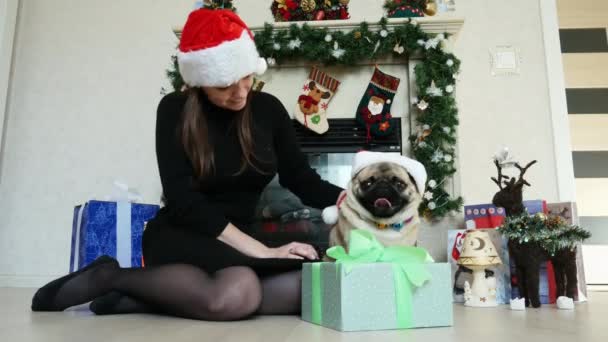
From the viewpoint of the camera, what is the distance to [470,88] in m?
2.44

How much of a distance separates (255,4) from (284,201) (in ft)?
3.69

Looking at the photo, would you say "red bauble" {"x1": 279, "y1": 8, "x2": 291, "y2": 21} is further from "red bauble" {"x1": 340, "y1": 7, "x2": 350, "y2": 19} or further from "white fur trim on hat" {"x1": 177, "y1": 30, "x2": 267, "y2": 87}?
"white fur trim on hat" {"x1": 177, "y1": 30, "x2": 267, "y2": 87}

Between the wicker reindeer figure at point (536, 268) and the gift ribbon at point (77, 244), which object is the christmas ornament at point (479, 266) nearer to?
the wicker reindeer figure at point (536, 268)

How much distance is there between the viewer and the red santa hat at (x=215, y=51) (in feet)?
3.71

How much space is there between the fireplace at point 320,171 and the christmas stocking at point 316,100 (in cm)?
5

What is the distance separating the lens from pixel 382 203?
1.15 metres

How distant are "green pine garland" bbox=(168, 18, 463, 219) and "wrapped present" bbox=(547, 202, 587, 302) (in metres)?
0.39

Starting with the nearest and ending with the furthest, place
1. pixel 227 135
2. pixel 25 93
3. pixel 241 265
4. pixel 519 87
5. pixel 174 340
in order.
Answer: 1. pixel 174 340
2. pixel 241 265
3. pixel 227 135
4. pixel 519 87
5. pixel 25 93

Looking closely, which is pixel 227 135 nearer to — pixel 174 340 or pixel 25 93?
pixel 174 340

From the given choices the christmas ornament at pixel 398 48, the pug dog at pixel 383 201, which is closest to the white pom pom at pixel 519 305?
the pug dog at pixel 383 201

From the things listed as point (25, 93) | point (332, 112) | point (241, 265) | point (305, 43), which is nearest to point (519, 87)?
point (332, 112)

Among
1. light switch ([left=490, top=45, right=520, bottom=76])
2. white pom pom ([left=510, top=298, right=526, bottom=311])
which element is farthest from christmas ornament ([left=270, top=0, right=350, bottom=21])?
white pom pom ([left=510, top=298, right=526, bottom=311])

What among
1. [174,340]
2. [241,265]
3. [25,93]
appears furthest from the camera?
[25,93]

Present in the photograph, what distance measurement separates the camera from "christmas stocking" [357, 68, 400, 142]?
2.21m
